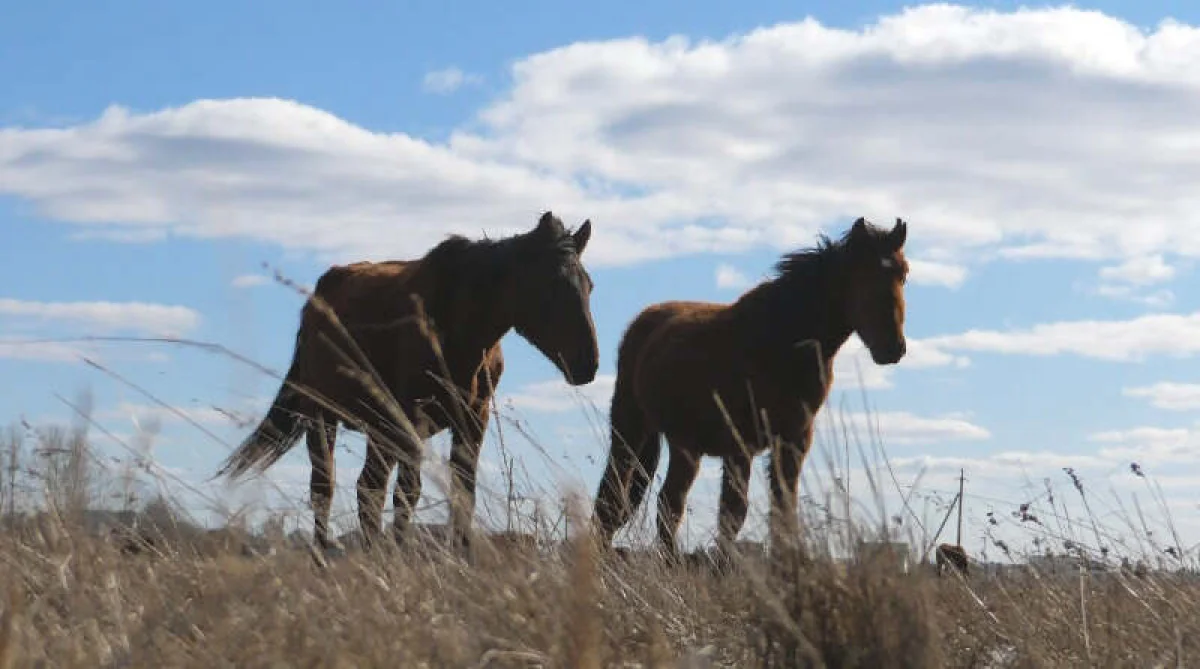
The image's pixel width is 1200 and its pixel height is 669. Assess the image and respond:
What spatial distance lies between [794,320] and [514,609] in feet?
20.7

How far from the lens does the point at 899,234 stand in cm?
1035

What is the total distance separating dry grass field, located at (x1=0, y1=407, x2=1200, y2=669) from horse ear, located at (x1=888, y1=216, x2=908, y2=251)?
4337 millimetres

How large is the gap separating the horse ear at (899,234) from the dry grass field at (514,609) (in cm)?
434

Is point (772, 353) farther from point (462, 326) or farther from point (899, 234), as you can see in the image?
point (462, 326)

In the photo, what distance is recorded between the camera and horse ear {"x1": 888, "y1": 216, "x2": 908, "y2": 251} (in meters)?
10.3

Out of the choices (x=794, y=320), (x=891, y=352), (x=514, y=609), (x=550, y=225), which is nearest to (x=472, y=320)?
(x=550, y=225)

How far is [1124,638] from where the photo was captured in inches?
210

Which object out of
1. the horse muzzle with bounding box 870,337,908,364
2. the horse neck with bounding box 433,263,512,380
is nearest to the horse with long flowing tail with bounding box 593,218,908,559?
the horse muzzle with bounding box 870,337,908,364

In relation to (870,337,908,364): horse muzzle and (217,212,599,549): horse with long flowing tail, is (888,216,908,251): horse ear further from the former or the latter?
(217,212,599,549): horse with long flowing tail

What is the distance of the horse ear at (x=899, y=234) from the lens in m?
10.3

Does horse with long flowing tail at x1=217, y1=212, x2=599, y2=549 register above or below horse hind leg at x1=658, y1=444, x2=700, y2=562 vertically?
above

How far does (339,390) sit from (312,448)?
0.65 m

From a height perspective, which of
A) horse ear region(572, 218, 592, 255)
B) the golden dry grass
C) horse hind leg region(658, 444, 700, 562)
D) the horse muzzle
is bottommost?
the golden dry grass

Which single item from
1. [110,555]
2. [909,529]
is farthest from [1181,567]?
[110,555]
